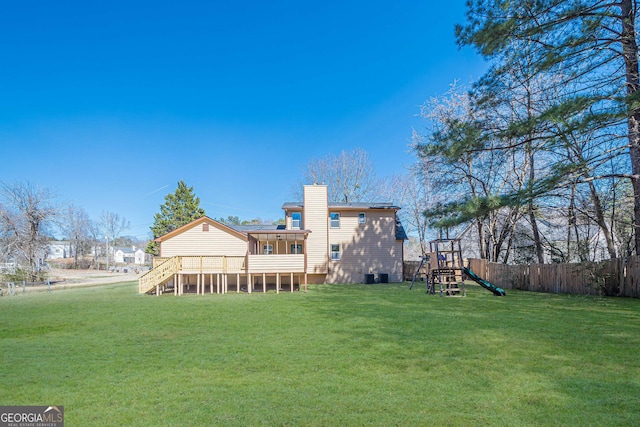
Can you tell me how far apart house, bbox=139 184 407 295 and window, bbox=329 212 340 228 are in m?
0.06

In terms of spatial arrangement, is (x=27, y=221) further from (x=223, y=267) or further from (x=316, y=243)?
(x=316, y=243)

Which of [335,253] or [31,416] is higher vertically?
[335,253]

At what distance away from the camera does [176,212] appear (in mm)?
43531

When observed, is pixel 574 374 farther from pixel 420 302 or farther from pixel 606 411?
pixel 420 302

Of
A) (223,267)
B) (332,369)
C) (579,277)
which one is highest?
(223,267)

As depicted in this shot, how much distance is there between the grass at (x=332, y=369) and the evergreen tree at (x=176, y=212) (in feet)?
116

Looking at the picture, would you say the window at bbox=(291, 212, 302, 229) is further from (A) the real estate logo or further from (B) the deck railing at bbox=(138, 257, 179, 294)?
(A) the real estate logo

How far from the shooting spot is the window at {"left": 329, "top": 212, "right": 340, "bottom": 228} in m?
22.4

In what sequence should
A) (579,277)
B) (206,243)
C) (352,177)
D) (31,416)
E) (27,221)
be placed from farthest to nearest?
(352,177)
(27,221)
(206,243)
(579,277)
(31,416)

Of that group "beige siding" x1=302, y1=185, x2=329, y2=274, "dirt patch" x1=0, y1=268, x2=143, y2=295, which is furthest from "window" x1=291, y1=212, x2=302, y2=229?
"dirt patch" x1=0, y1=268, x2=143, y2=295

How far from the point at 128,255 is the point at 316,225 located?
2864 inches

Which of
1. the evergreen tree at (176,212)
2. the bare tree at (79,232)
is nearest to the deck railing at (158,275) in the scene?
the evergreen tree at (176,212)

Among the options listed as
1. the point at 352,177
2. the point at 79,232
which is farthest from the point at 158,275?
the point at 79,232

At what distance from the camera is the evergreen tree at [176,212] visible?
4244 cm
